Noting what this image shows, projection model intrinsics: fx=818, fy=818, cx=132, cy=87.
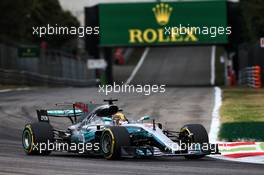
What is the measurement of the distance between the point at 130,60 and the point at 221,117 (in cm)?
6052

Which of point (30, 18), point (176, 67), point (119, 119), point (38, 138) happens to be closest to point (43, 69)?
point (30, 18)

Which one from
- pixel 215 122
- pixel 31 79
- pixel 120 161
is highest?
pixel 31 79

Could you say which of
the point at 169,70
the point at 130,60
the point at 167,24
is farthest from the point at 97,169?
the point at 130,60

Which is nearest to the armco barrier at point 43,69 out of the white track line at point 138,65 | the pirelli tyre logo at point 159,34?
the white track line at point 138,65

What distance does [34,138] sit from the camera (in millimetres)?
15578

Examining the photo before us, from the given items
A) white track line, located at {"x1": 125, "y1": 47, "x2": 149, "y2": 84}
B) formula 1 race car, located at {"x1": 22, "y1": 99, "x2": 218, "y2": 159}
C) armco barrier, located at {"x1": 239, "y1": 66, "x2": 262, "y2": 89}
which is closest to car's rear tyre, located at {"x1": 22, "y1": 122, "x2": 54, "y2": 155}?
formula 1 race car, located at {"x1": 22, "y1": 99, "x2": 218, "y2": 159}

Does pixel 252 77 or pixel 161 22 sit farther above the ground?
pixel 161 22

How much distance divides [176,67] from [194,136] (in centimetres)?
5846

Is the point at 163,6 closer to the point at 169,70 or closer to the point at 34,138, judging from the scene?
the point at 169,70

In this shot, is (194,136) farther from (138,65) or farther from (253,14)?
(138,65)

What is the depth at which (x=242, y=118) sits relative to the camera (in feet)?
70.1

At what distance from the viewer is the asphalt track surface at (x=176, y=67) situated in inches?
2515

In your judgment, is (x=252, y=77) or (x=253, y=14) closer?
(x=252, y=77)

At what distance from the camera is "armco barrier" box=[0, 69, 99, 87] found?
149ft
